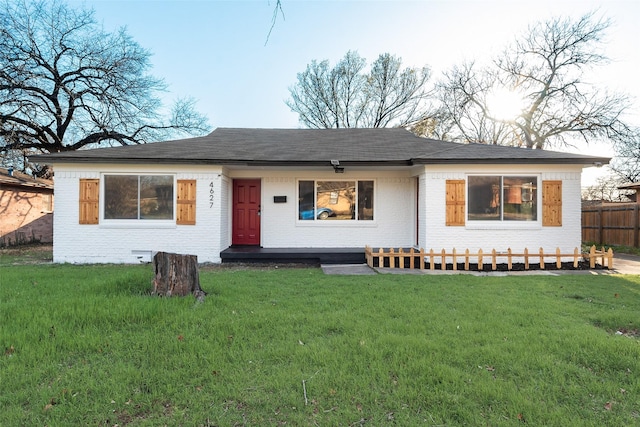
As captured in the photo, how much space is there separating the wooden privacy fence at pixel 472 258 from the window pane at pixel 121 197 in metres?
6.69

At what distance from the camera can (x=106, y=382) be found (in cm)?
287

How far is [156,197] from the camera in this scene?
994cm

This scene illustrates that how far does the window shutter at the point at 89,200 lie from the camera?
972 cm

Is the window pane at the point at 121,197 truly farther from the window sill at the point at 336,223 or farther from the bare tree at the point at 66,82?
the bare tree at the point at 66,82

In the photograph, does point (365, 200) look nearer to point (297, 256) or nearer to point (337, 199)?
point (337, 199)

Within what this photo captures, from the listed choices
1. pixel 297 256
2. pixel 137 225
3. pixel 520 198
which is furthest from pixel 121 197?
pixel 520 198

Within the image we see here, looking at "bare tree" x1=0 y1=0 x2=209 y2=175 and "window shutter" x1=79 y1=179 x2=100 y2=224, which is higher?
"bare tree" x1=0 y1=0 x2=209 y2=175

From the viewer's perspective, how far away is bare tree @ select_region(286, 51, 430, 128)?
88.8ft

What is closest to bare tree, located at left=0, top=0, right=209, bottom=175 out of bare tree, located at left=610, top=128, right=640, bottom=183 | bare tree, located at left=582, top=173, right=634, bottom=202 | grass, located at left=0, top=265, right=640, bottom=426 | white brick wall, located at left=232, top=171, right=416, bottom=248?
white brick wall, located at left=232, top=171, right=416, bottom=248

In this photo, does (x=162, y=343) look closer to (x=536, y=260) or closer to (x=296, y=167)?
(x=296, y=167)

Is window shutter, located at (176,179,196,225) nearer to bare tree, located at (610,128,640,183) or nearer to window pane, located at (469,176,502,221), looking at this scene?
window pane, located at (469,176,502,221)

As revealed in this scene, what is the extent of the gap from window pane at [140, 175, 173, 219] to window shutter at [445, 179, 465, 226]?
7.69 metres

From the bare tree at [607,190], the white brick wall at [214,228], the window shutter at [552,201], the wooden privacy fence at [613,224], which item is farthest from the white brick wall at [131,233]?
the bare tree at [607,190]

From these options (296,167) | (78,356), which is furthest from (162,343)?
(296,167)
